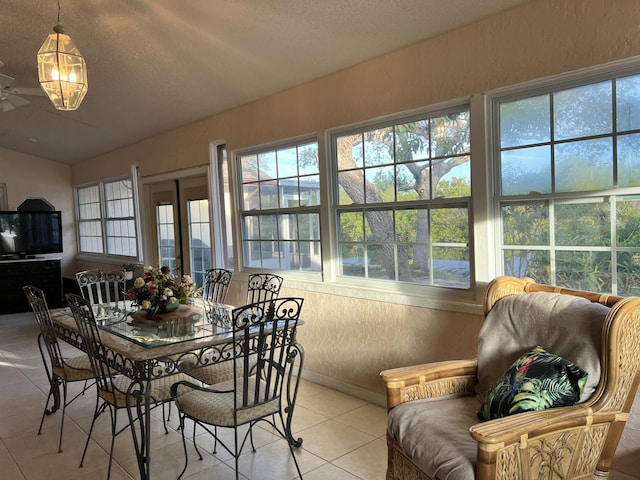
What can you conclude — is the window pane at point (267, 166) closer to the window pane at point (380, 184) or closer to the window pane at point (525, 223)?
the window pane at point (380, 184)

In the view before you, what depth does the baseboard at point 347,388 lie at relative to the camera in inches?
134

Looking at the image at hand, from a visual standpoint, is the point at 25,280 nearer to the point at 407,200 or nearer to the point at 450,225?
the point at 407,200

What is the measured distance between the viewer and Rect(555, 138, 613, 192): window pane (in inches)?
91.4

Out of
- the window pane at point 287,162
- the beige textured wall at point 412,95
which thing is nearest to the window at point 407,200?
the beige textured wall at point 412,95

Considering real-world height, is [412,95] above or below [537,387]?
above

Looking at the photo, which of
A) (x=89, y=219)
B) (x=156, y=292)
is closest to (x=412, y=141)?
(x=156, y=292)

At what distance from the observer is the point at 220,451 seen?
2.83 m

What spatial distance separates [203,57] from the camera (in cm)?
371

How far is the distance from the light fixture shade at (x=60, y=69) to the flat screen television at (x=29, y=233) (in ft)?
19.4

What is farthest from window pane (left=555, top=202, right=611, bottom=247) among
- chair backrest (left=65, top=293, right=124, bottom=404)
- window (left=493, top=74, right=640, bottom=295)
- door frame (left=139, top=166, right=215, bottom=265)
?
door frame (left=139, top=166, right=215, bottom=265)

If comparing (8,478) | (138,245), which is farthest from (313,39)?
(138,245)

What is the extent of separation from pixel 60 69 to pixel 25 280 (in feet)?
20.3

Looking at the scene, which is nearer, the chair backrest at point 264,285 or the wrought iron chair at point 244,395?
the wrought iron chair at point 244,395

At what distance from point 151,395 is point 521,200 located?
7.69ft
